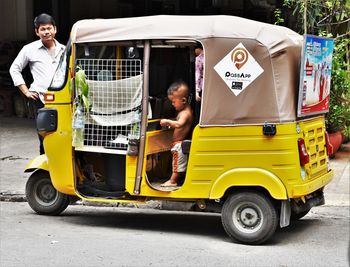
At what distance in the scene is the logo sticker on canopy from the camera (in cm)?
589

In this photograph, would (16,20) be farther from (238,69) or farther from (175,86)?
(238,69)

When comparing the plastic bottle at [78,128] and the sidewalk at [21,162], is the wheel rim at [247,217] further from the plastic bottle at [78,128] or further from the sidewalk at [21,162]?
the sidewalk at [21,162]

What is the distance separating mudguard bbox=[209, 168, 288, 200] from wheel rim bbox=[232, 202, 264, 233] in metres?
0.22

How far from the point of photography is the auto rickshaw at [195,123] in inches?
232

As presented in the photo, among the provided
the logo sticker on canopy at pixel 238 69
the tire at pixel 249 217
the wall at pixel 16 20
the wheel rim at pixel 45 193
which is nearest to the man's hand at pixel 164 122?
the logo sticker on canopy at pixel 238 69

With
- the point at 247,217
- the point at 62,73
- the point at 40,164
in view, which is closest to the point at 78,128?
the point at 62,73

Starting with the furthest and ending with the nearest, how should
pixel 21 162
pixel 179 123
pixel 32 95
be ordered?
1. pixel 21 162
2. pixel 32 95
3. pixel 179 123

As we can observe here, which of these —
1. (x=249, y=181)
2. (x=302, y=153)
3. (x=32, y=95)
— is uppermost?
(x=32, y=95)

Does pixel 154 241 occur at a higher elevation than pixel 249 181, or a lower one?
lower

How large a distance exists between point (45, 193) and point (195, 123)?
6.67 ft

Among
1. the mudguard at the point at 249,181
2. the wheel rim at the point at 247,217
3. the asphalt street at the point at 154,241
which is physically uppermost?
the mudguard at the point at 249,181

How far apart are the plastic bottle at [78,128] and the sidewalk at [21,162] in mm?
2109

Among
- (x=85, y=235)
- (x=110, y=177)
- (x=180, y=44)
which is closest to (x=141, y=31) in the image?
(x=180, y=44)

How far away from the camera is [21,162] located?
10.5 metres
